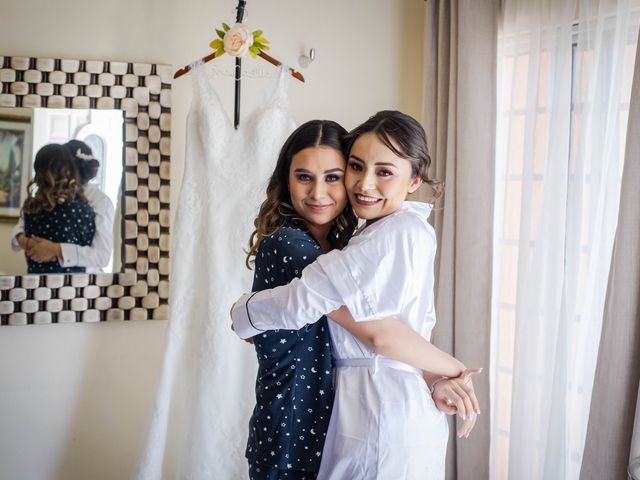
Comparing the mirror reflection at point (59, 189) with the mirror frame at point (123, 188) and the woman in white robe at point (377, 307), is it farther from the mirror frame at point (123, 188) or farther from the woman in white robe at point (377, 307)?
the woman in white robe at point (377, 307)

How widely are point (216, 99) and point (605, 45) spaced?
1305 millimetres

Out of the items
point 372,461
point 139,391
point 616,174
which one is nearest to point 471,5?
point 616,174

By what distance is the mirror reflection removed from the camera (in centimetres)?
250

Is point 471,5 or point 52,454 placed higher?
point 471,5

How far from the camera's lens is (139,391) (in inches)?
107

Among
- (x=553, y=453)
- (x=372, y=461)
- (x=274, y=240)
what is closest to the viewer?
(x=372, y=461)

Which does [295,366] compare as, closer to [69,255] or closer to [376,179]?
[376,179]

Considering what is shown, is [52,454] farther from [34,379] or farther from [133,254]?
[133,254]

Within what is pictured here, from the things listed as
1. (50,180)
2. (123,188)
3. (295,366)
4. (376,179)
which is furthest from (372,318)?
(50,180)

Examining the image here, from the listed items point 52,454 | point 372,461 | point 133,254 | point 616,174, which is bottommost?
point 52,454

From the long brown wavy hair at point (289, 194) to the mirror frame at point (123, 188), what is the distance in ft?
3.60

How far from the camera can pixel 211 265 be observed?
7.59 feet

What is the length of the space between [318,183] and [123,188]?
4.29 ft

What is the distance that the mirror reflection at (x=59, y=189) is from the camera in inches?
98.6
